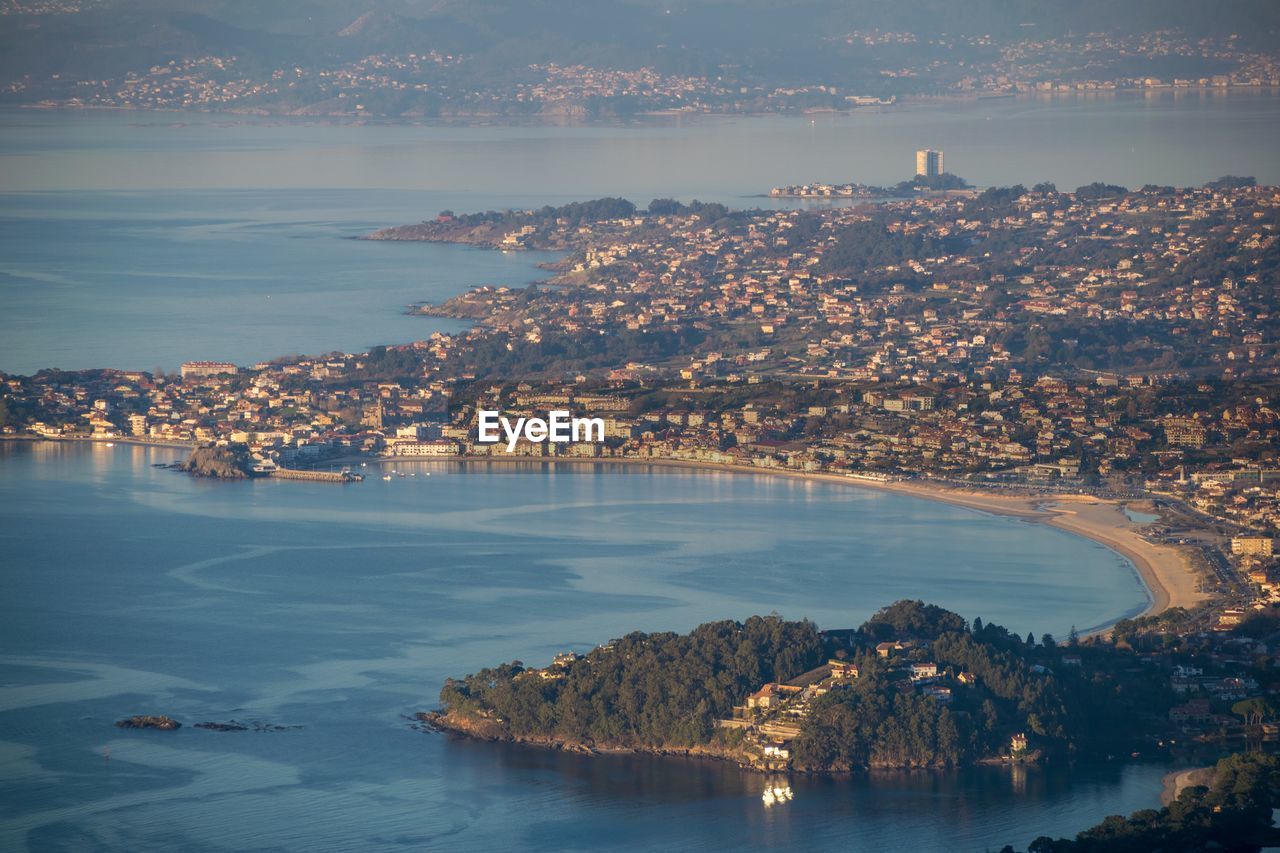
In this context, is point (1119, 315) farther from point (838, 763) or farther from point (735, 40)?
point (735, 40)

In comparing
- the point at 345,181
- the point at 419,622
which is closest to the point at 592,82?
the point at 345,181

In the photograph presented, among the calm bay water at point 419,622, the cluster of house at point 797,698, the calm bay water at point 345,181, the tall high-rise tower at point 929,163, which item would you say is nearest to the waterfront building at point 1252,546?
the calm bay water at point 419,622

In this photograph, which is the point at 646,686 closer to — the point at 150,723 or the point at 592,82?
the point at 150,723

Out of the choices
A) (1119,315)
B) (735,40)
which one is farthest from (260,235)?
(735,40)

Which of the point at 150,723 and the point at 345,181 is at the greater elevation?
the point at 345,181

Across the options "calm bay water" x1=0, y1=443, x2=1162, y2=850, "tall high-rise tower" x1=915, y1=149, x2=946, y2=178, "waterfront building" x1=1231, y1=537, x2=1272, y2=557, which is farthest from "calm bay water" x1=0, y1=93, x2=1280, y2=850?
"tall high-rise tower" x1=915, y1=149, x2=946, y2=178

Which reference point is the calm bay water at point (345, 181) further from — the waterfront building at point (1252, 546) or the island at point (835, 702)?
the island at point (835, 702)
